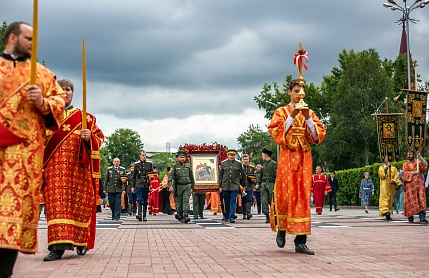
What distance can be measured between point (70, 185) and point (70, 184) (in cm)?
1

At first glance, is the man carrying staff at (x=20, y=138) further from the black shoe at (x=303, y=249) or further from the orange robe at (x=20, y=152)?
the black shoe at (x=303, y=249)

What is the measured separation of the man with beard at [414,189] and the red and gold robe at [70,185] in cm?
1137

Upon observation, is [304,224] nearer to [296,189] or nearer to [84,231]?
[296,189]

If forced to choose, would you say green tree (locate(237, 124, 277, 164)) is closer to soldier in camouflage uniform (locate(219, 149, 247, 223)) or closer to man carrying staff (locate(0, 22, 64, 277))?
soldier in camouflage uniform (locate(219, 149, 247, 223))

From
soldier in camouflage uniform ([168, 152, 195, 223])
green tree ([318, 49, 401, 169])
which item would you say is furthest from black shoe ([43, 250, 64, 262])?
green tree ([318, 49, 401, 169])

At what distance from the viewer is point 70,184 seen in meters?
8.53

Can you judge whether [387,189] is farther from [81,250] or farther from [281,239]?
[81,250]

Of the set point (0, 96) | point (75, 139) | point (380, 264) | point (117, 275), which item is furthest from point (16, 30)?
point (380, 264)

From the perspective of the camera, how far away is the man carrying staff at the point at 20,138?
205 inches

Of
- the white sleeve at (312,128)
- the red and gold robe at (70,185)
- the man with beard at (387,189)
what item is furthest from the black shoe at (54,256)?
the man with beard at (387,189)

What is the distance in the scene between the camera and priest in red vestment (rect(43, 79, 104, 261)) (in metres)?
8.34

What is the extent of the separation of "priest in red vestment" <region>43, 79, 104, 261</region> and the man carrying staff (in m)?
2.67

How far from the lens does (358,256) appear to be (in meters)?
8.52

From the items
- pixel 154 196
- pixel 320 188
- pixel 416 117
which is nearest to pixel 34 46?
pixel 416 117
